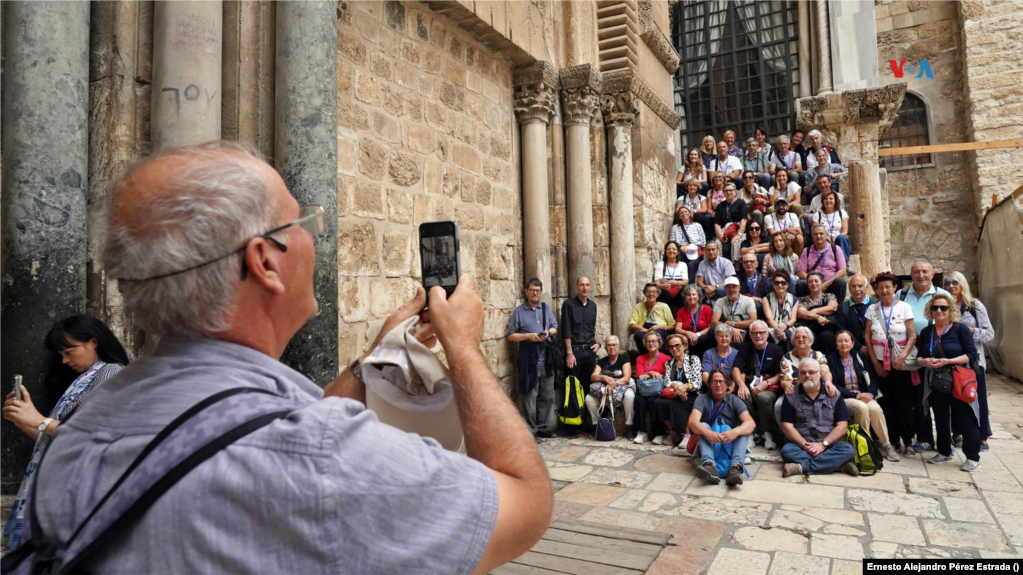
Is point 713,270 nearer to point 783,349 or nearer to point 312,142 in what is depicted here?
point 783,349

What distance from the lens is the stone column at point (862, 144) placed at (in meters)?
9.71

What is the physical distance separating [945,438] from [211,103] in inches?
243

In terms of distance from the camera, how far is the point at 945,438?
5.48 m

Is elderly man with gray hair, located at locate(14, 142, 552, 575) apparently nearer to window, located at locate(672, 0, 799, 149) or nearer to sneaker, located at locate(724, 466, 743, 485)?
sneaker, located at locate(724, 466, 743, 485)

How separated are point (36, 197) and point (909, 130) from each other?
17.5 metres

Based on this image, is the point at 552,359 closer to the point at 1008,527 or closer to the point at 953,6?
the point at 1008,527

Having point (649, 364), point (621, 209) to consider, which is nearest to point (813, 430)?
point (649, 364)

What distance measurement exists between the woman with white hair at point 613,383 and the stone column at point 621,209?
1.74 feet

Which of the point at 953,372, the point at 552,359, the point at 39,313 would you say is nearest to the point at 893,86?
the point at 953,372

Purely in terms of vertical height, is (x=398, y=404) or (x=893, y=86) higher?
(x=893, y=86)

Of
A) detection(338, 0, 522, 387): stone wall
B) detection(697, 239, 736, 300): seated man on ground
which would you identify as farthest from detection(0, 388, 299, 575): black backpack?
detection(697, 239, 736, 300): seated man on ground

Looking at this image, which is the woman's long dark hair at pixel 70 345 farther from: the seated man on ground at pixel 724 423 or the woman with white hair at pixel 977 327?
the woman with white hair at pixel 977 327

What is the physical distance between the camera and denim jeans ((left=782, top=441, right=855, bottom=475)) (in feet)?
17.0

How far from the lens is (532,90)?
23.0 feet
